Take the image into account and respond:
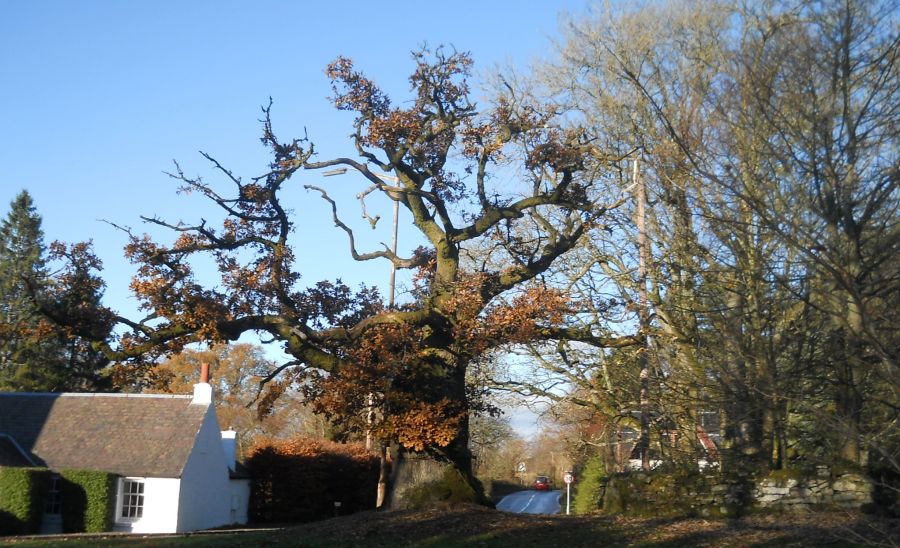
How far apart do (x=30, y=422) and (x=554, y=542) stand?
90.4 feet

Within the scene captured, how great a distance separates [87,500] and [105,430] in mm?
3852

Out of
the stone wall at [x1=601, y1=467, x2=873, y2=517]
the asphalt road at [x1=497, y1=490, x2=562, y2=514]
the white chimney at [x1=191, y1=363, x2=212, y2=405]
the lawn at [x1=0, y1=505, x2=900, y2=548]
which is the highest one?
the white chimney at [x1=191, y1=363, x2=212, y2=405]

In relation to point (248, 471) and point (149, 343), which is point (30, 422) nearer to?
point (248, 471)

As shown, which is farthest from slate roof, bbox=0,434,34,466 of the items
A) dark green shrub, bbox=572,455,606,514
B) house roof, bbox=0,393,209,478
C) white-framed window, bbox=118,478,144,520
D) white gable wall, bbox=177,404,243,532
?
dark green shrub, bbox=572,455,606,514

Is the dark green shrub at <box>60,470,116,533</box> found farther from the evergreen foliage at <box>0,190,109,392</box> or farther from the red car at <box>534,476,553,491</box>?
the red car at <box>534,476,553,491</box>

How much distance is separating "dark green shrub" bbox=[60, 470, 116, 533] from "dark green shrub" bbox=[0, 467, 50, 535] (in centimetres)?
144

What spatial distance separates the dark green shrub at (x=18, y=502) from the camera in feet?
92.1

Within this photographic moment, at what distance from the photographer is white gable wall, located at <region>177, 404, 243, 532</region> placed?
3172 cm

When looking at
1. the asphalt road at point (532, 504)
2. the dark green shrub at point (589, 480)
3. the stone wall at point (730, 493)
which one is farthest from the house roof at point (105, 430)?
the stone wall at point (730, 493)

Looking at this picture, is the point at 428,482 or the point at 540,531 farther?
the point at 428,482

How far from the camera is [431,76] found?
672 inches

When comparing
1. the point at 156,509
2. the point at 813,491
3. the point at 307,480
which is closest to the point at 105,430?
the point at 156,509

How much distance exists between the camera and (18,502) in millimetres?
28141

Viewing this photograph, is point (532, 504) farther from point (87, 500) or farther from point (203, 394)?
point (87, 500)
